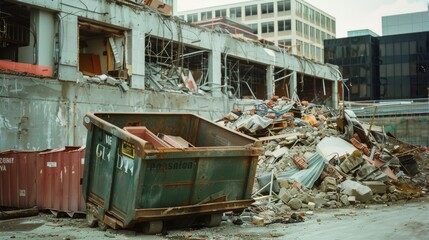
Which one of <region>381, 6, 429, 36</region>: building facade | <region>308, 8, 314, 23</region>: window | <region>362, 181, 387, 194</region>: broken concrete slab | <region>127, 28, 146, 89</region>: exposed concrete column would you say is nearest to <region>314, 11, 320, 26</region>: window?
<region>308, 8, 314, 23</region>: window

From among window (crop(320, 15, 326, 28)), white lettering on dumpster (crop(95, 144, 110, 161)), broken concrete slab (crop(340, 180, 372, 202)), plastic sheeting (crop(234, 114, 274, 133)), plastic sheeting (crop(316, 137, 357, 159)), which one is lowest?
broken concrete slab (crop(340, 180, 372, 202))

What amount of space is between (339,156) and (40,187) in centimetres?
895

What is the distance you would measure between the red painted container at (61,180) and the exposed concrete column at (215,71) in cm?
1474

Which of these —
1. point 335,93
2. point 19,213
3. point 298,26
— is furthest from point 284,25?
point 19,213

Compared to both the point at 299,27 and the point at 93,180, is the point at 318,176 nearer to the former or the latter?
the point at 93,180

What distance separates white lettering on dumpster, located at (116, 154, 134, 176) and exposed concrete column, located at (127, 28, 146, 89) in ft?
40.8

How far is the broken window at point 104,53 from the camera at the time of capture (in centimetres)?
1969

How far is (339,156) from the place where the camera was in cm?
1468

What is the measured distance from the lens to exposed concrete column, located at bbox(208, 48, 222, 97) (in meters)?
25.2

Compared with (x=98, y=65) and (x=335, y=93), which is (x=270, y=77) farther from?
(x=98, y=65)

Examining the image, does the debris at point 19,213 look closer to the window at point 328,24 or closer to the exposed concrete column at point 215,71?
the exposed concrete column at point 215,71

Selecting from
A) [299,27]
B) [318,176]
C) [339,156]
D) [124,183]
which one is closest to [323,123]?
[339,156]

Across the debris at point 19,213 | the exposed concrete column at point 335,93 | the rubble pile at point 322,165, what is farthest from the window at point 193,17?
the debris at point 19,213

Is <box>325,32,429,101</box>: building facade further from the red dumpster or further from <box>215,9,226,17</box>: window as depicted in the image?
the red dumpster
